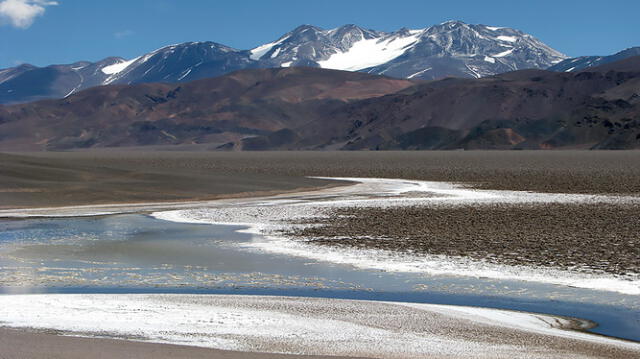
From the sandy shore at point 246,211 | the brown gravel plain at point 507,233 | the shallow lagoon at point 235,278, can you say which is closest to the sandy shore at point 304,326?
the sandy shore at point 246,211

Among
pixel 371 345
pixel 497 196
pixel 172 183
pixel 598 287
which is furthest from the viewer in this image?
pixel 172 183

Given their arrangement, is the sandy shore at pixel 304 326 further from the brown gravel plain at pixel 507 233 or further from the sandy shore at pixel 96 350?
the brown gravel plain at pixel 507 233

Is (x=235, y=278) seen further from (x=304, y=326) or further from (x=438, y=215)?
(x=438, y=215)

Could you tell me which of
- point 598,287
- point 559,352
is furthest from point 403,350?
point 598,287

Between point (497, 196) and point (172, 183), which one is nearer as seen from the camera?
point (497, 196)

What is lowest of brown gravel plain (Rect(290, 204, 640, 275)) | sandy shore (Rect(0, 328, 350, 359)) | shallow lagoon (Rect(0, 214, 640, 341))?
shallow lagoon (Rect(0, 214, 640, 341))

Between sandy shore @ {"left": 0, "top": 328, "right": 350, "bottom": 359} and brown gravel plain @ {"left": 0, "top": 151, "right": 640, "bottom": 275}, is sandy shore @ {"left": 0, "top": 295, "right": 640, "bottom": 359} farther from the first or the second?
brown gravel plain @ {"left": 0, "top": 151, "right": 640, "bottom": 275}

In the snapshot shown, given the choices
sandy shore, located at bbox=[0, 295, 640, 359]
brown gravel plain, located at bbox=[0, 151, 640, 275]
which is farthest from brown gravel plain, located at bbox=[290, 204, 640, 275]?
sandy shore, located at bbox=[0, 295, 640, 359]

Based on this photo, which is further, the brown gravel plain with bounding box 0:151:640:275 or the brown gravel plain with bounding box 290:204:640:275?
the brown gravel plain with bounding box 0:151:640:275

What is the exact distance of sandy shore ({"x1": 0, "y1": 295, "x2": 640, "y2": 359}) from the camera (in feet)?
40.2

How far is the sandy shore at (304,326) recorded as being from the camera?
1227cm

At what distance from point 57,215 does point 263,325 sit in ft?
82.2

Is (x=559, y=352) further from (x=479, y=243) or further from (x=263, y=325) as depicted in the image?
(x=479, y=243)

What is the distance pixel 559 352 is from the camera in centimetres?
1212
